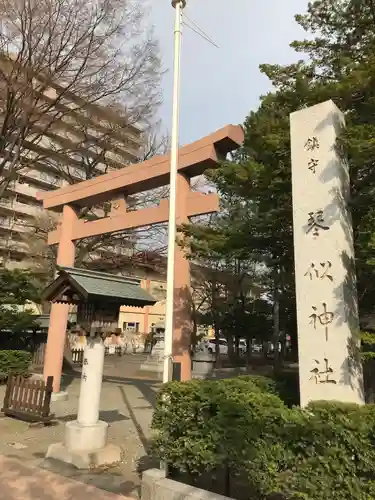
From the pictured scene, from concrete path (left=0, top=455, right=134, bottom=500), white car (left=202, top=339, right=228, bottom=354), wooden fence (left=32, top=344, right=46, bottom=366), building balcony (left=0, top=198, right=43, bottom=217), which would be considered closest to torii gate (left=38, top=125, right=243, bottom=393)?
concrete path (left=0, top=455, right=134, bottom=500)

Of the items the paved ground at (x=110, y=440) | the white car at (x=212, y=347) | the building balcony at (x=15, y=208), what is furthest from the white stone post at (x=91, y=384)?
the building balcony at (x=15, y=208)

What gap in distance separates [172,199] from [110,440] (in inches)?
180

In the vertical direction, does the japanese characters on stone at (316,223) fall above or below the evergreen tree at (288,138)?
below

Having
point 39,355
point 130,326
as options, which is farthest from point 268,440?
point 130,326

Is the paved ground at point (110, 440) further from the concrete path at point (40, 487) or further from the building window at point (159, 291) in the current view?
the building window at point (159, 291)

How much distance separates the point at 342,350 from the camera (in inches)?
178

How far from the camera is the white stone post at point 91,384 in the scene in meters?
6.46

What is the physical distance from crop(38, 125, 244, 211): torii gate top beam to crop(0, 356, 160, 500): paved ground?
Answer: 18.2 feet

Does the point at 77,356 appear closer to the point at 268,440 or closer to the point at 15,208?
the point at 15,208

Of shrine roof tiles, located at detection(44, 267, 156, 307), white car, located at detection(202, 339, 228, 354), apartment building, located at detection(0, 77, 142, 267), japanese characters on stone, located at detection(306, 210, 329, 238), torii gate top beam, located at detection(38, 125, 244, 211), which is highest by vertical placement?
apartment building, located at detection(0, 77, 142, 267)

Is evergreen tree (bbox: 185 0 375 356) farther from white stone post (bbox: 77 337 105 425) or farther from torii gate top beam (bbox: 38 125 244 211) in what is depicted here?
white stone post (bbox: 77 337 105 425)

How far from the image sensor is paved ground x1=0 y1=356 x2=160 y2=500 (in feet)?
17.8

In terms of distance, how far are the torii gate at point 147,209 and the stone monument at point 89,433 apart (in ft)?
6.87

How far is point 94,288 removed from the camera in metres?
6.80
